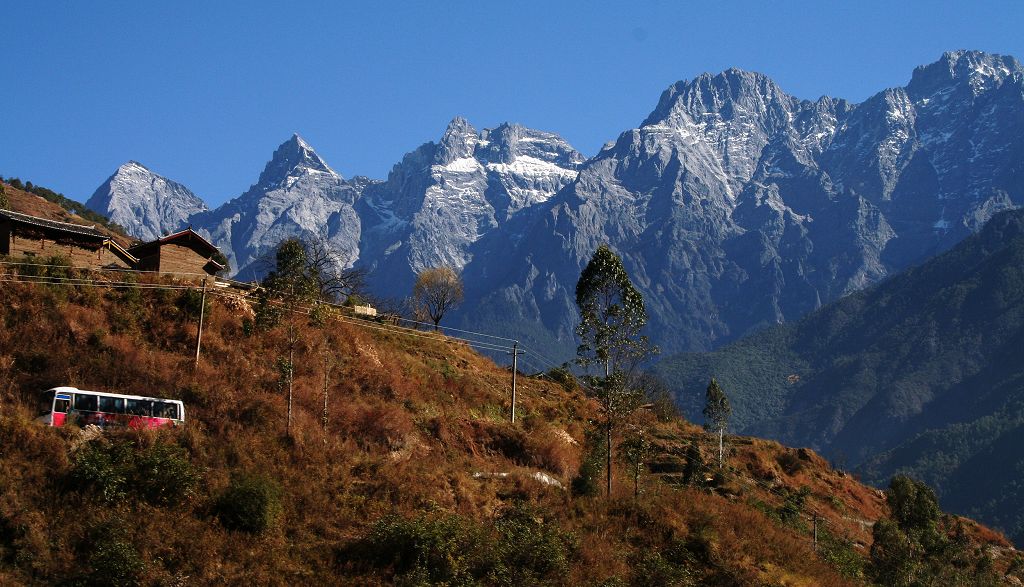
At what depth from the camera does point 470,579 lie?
36219mm

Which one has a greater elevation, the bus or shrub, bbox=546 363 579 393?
shrub, bbox=546 363 579 393

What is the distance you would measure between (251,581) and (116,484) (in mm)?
6959

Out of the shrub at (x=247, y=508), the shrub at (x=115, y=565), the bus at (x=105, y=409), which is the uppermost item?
the bus at (x=105, y=409)

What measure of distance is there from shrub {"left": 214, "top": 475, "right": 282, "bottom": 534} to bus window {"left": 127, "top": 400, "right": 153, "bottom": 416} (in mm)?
6542

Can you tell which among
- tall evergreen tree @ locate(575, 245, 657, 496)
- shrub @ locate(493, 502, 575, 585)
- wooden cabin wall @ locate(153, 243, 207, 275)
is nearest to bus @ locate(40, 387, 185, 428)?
shrub @ locate(493, 502, 575, 585)

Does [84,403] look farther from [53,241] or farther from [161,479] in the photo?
[53,241]

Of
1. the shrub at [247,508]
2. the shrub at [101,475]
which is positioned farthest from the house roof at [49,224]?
the shrub at [247,508]

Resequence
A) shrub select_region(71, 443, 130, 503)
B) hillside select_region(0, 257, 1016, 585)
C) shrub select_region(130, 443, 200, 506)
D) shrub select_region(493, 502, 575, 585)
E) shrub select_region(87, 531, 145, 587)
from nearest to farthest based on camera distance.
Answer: shrub select_region(87, 531, 145, 587)
hillside select_region(0, 257, 1016, 585)
shrub select_region(71, 443, 130, 503)
shrub select_region(130, 443, 200, 506)
shrub select_region(493, 502, 575, 585)

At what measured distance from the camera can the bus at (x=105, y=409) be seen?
3969 cm

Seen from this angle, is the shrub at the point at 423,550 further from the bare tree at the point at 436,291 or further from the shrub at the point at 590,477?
the bare tree at the point at 436,291

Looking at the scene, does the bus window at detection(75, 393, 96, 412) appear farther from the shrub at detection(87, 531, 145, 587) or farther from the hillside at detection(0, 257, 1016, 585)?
the shrub at detection(87, 531, 145, 587)

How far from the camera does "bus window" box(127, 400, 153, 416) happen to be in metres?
41.4

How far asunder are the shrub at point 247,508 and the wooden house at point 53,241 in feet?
82.6

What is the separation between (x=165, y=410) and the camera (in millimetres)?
42250
